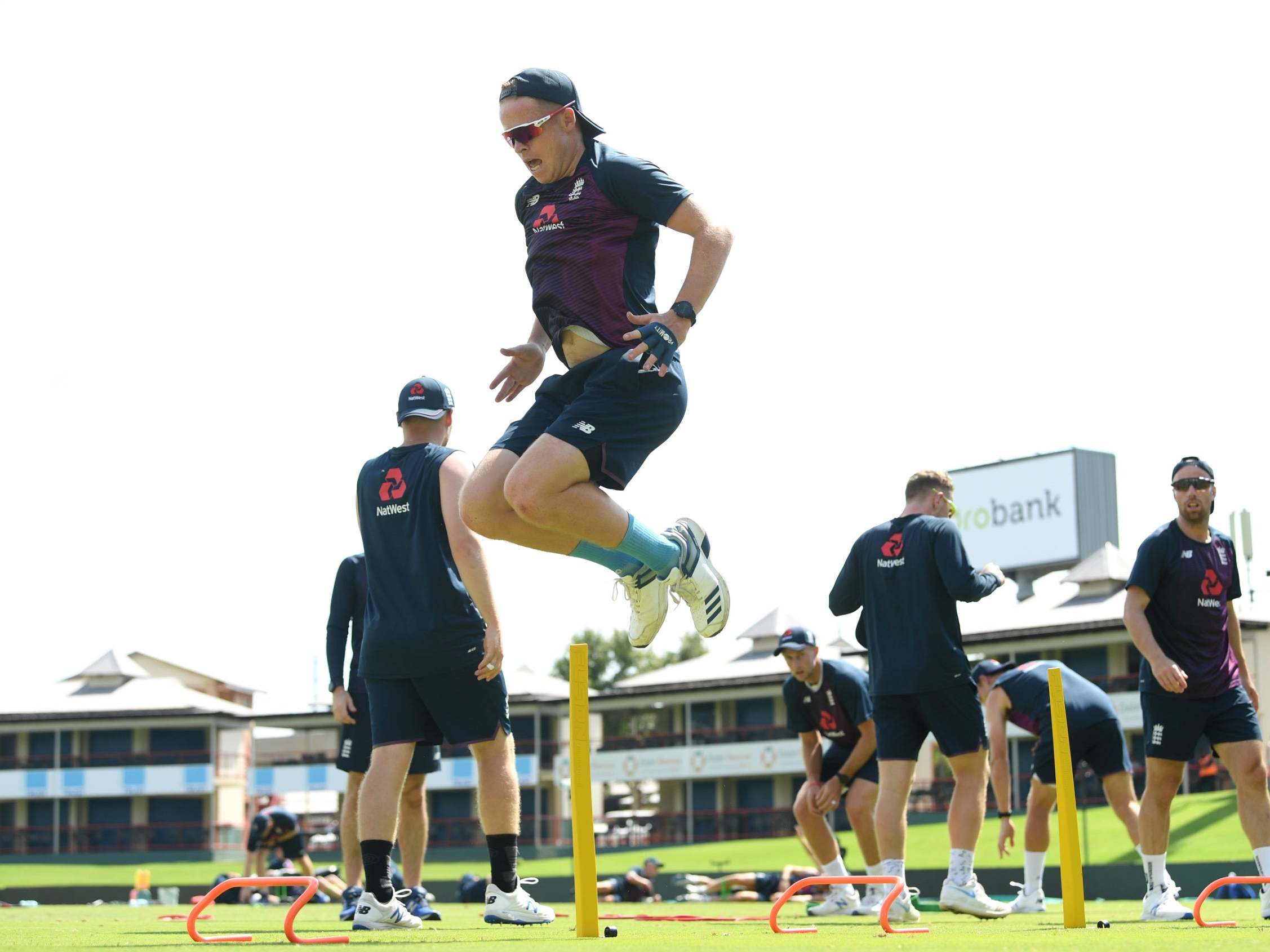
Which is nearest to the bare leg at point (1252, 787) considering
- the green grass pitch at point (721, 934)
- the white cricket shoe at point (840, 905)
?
the green grass pitch at point (721, 934)

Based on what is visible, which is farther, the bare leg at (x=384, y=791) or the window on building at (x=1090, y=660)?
the window on building at (x=1090, y=660)

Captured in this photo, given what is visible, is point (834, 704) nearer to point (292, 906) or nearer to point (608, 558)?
point (608, 558)

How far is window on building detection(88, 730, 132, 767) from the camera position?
240ft

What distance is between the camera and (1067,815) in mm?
6004

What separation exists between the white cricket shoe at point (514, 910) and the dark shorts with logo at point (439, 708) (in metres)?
0.71

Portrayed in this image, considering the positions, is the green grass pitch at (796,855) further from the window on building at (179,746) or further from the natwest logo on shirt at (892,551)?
the natwest logo on shirt at (892,551)

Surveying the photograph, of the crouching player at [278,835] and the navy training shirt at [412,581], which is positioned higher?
the navy training shirt at [412,581]

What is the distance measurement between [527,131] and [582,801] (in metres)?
2.65

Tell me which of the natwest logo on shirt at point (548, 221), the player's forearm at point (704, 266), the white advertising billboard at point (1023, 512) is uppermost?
the white advertising billboard at point (1023, 512)

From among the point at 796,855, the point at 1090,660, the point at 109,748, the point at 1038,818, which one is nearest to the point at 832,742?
the point at 1038,818

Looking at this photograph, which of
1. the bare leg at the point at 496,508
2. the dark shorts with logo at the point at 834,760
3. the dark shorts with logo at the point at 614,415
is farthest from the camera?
the dark shorts with logo at the point at 834,760

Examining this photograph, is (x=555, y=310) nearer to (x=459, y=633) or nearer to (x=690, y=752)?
(x=459, y=633)

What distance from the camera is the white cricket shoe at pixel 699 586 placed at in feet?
22.0

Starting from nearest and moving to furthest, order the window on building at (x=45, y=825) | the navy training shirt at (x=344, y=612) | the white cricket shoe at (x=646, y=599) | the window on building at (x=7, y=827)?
the white cricket shoe at (x=646, y=599) → the navy training shirt at (x=344, y=612) → the window on building at (x=7, y=827) → the window on building at (x=45, y=825)
